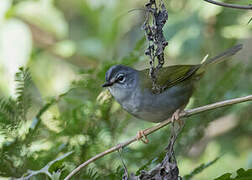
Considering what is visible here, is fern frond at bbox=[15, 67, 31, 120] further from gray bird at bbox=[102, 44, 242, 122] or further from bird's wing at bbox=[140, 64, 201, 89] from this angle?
bird's wing at bbox=[140, 64, 201, 89]

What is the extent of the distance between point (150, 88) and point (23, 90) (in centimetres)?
109

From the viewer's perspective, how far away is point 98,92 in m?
2.83

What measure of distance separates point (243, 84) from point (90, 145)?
1.79 metres

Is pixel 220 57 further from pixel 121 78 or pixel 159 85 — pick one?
pixel 121 78

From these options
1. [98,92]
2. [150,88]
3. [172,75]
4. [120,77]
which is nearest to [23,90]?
[98,92]

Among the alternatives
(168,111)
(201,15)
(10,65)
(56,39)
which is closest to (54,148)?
(168,111)

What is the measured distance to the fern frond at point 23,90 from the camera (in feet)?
7.39

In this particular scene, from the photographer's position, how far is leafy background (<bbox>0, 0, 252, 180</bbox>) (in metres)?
2.34

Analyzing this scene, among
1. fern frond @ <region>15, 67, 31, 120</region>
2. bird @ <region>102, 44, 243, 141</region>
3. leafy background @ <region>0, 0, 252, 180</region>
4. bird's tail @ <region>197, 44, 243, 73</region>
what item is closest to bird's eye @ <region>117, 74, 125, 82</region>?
bird @ <region>102, 44, 243, 141</region>

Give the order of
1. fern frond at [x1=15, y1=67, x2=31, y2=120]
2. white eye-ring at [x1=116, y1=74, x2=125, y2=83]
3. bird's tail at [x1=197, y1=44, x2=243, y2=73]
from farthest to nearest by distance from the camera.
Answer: white eye-ring at [x1=116, y1=74, x2=125, y2=83] < bird's tail at [x1=197, y1=44, x2=243, y2=73] < fern frond at [x1=15, y1=67, x2=31, y2=120]

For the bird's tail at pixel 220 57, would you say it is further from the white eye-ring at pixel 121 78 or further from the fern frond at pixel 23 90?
the fern frond at pixel 23 90

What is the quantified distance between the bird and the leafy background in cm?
9

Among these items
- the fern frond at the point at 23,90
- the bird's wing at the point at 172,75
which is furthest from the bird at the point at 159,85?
the fern frond at the point at 23,90

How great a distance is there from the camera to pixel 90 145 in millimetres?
2488
